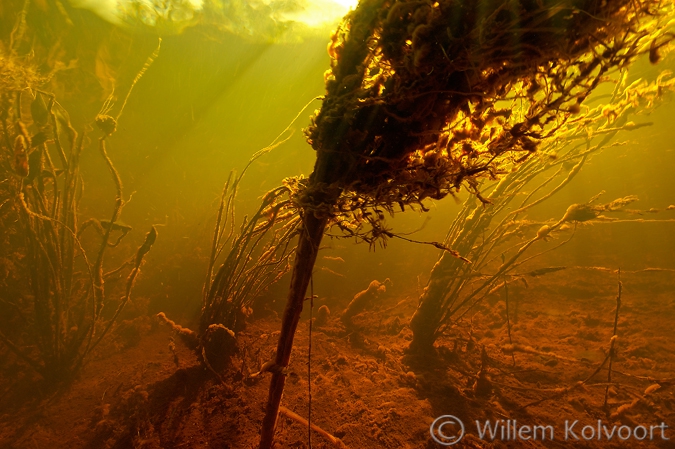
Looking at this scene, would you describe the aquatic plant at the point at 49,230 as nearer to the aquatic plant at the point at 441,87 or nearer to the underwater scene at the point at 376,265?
the underwater scene at the point at 376,265

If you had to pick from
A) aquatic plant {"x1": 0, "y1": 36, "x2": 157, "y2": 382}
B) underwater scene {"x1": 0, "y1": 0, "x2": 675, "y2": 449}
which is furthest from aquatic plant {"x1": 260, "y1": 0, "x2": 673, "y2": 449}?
aquatic plant {"x1": 0, "y1": 36, "x2": 157, "y2": 382}

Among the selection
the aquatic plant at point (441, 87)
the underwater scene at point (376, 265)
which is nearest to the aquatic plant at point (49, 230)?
the underwater scene at point (376, 265)

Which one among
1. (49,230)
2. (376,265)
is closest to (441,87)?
(49,230)

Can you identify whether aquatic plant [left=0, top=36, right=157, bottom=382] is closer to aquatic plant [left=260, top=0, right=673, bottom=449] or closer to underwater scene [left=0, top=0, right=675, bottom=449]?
underwater scene [left=0, top=0, right=675, bottom=449]

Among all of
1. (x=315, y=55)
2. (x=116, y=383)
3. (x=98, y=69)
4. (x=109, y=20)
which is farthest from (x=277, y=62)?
(x=116, y=383)

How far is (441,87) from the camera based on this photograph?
83 cm

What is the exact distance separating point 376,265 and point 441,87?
4.70m

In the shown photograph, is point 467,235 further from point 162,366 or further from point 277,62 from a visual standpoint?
point 277,62

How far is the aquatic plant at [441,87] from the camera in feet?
2.36

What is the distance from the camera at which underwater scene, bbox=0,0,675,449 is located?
2.78 ft

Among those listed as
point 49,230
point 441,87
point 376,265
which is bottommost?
point 49,230

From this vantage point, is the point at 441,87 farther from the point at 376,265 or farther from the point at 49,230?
the point at 376,265

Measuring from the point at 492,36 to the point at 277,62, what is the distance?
1095cm

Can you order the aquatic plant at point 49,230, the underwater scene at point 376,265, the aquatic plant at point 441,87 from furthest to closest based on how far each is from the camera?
the aquatic plant at point 49,230
the underwater scene at point 376,265
the aquatic plant at point 441,87
